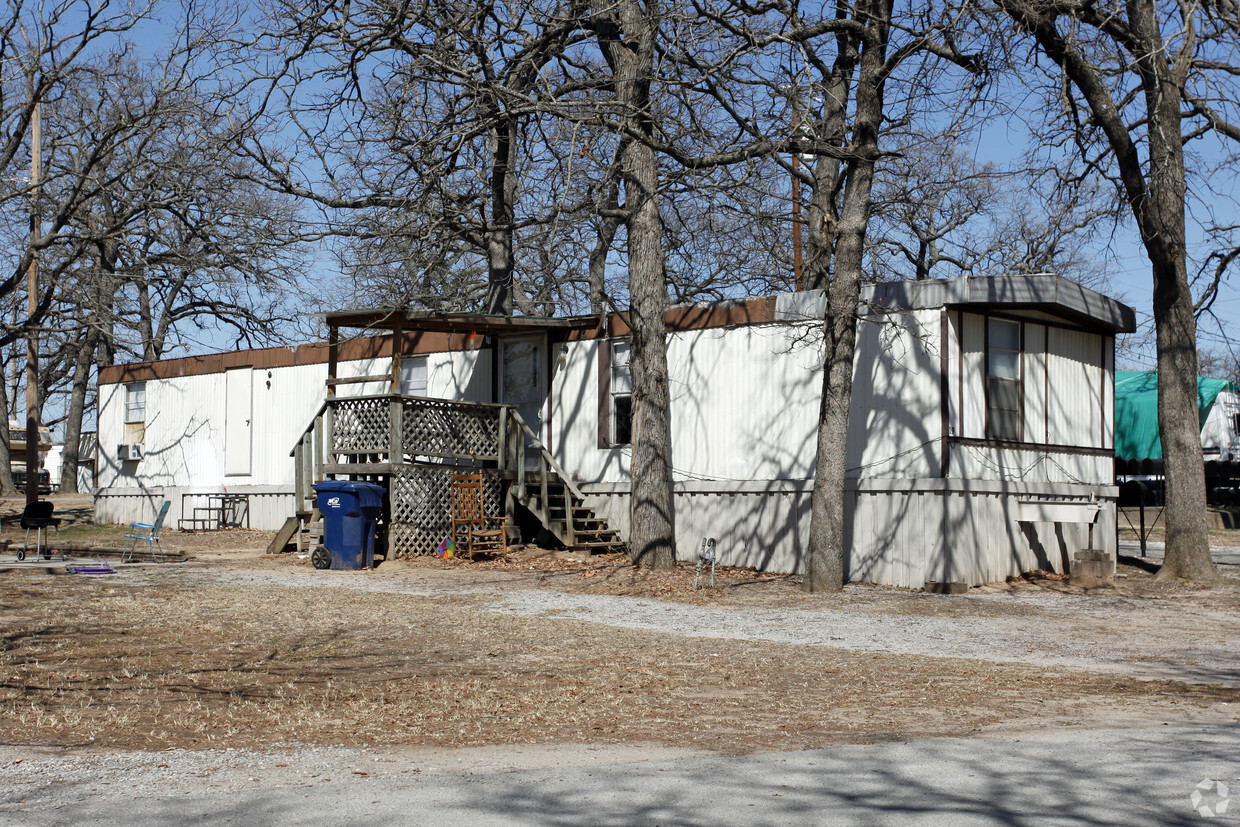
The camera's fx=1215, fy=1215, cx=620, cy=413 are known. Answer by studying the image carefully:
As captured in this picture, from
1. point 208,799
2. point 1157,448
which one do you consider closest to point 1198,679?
point 208,799

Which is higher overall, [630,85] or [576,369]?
[630,85]

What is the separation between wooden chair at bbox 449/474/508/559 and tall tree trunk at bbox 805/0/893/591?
5.47m

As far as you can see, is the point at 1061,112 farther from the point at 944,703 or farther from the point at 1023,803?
the point at 1023,803

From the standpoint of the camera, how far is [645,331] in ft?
55.3

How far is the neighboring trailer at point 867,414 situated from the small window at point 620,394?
Answer: 0.11 ft

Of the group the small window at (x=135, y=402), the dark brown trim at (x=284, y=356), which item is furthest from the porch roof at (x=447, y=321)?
the small window at (x=135, y=402)

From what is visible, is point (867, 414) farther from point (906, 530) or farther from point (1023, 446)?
point (1023, 446)

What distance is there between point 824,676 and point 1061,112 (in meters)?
9.05

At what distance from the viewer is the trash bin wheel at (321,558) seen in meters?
17.4

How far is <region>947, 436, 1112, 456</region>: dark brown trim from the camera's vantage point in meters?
16.2

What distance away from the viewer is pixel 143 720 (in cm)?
664

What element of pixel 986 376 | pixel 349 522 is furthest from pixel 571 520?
pixel 986 376

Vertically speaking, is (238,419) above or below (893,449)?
above

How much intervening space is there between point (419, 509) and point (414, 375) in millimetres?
4675
